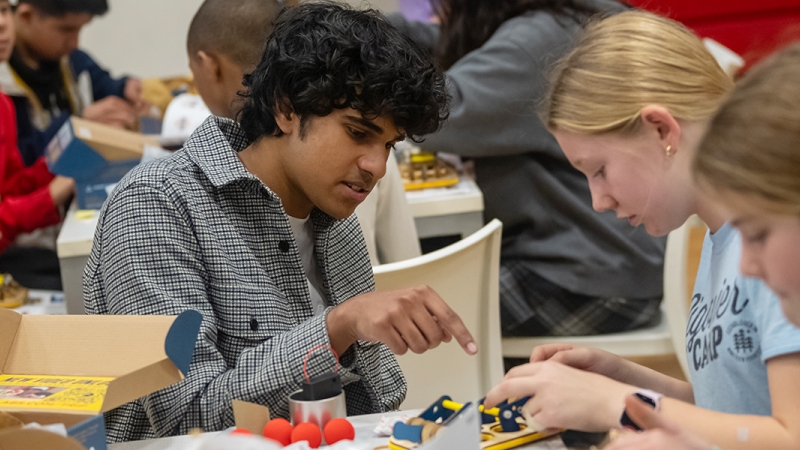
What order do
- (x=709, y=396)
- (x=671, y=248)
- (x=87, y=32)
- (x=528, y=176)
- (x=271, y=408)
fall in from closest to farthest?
(x=709, y=396)
(x=271, y=408)
(x=671, y=248)
(x=528, y=176)
(x=87, y=32)

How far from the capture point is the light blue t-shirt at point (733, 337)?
32.8 inches

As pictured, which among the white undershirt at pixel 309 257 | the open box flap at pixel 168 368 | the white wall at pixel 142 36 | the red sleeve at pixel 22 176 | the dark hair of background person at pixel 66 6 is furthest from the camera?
the white wall at pixel 142 36

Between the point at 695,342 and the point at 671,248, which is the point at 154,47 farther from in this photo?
the point at 695,342

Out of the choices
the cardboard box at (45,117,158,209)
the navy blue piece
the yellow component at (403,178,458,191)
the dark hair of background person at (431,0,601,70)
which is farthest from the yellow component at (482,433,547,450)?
the cardboard box at (45,117,158,209)

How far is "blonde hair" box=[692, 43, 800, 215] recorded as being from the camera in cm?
66

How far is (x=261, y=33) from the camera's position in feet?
6.70

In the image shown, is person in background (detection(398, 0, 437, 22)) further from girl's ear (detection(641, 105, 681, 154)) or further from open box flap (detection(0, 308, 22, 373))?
open box flap (detection(0, 308, 22, 373))

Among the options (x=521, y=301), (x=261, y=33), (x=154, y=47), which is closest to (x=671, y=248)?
(x=521, y=301)

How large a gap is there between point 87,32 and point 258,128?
3856 millimetres

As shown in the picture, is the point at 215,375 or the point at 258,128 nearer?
the point at 215,375

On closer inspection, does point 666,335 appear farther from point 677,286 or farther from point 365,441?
point 365,441

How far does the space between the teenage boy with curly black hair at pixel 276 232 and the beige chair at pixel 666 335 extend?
2.68ft

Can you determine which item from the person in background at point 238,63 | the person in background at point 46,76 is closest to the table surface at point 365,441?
the person in background at point 238,63

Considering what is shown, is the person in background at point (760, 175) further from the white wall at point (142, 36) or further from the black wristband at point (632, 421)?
the white wall at point (142, 36)
